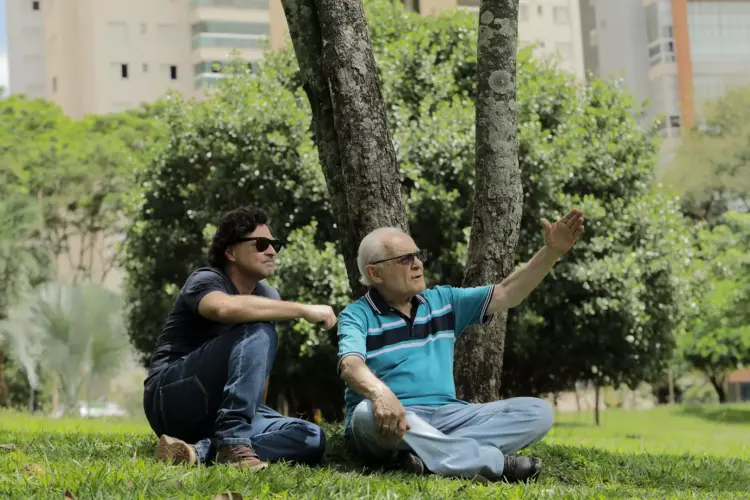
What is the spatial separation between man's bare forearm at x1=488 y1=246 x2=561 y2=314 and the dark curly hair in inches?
50.5

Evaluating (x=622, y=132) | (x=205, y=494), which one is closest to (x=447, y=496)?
(x=205, y=494)

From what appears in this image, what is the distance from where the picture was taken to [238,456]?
4.95 m

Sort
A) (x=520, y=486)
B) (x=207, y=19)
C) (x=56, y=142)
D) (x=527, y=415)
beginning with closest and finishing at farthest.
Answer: (x=520, y=486) < (x=527, y=415) < (x=56, y=142) < (x=207, y=19)

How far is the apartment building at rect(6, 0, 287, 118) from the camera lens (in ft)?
191

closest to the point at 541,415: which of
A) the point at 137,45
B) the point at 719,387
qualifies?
the point at 719,387

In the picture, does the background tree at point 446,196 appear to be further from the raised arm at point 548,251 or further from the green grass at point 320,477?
the raised arm at point 548,251

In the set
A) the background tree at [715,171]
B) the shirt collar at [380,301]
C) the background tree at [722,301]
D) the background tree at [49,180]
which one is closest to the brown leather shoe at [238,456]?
the shirt collar at [380,301]

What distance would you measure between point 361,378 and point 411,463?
1.72ft

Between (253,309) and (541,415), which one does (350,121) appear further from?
(541,415)

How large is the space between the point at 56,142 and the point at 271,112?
1748cm

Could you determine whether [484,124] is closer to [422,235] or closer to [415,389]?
[415,389]

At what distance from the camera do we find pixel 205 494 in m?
3.88

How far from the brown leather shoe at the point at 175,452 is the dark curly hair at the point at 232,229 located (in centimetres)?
102

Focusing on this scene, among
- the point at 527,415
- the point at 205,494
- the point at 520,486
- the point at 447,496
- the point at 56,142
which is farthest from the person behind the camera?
the point at 56,142
